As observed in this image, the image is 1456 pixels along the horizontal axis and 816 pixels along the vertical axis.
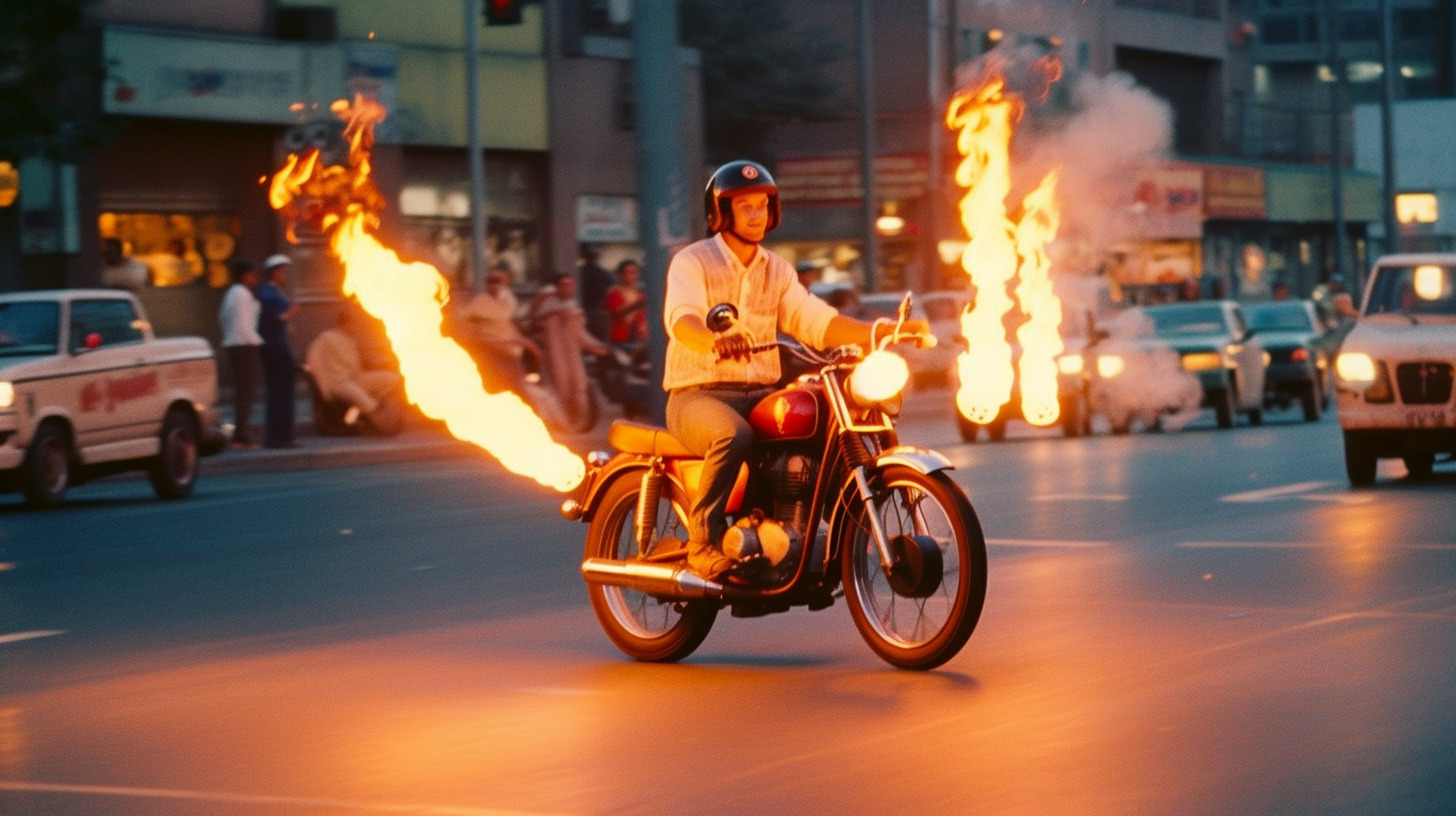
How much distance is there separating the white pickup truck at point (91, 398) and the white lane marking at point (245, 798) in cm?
1119

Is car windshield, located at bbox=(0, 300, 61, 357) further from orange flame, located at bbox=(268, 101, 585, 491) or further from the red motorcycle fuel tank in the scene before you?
the red motorcycle fuel tank

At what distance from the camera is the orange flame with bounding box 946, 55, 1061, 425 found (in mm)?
18094

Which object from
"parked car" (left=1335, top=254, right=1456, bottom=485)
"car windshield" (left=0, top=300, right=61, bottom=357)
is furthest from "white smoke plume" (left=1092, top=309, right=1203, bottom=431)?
"car windshield" (left=0, top=300, right=61, bottom=357)

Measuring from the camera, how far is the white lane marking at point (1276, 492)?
16.8 m

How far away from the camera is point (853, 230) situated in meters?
50.7

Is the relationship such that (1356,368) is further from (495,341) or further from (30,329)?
(495,341)

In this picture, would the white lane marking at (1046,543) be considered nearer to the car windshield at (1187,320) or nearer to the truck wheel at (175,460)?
the truck wheel at (175,460)

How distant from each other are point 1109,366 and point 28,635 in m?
18.4

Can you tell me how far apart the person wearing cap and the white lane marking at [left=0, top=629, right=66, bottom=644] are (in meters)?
13.3

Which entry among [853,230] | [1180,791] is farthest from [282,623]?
[853,230]

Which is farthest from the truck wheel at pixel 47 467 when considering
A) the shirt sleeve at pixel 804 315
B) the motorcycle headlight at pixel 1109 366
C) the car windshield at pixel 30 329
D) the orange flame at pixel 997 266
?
the motorcycle headlight at pixel 1109 366

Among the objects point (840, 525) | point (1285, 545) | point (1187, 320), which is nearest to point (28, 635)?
point (840, 525)

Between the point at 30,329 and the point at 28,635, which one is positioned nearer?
the point at 28,635

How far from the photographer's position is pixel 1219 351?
1128 inches
